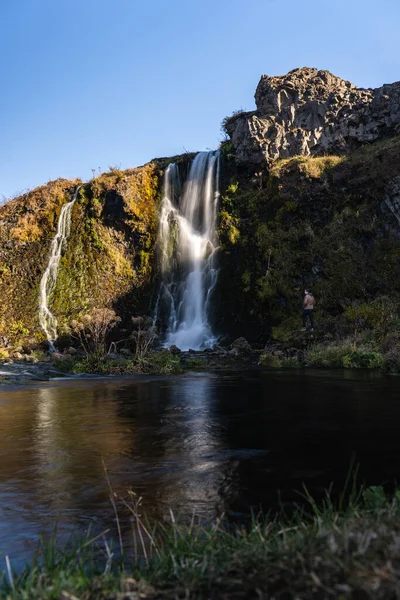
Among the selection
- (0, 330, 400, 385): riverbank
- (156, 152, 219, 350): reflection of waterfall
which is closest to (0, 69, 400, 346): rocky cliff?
(156, 152, 219, 350): reflection of waterfall

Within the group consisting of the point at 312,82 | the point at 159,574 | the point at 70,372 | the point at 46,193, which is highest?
the point at 312,82

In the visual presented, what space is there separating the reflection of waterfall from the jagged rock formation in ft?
9.28

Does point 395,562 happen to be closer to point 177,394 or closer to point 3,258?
point 177,394

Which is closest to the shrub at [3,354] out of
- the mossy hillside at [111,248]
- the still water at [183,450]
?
the mossy hillside at [111,248]

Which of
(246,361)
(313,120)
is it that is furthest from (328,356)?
(313,120)

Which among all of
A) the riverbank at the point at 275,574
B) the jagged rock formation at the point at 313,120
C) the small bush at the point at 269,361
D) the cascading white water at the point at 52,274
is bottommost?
the small bush at the point at 269,361

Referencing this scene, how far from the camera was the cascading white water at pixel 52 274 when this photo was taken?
97.5ft

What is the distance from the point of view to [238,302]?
90.8 feet

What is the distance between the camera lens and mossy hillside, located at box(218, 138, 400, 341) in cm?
2572

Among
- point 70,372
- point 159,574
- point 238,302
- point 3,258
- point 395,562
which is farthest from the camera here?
point 3,258

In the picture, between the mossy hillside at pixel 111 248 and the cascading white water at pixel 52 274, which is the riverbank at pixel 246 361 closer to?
the cascading white water at pixel 52 274

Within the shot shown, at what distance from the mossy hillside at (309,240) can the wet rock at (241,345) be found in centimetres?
202

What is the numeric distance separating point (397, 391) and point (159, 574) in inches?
416

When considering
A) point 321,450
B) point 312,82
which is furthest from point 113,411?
point 312,82
